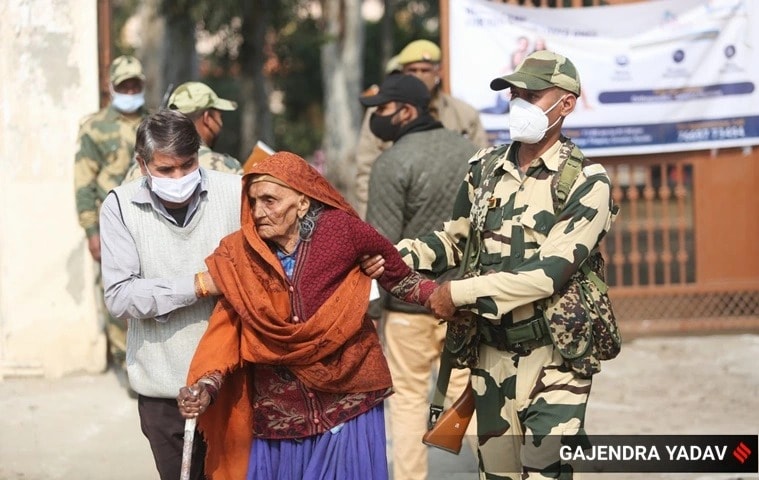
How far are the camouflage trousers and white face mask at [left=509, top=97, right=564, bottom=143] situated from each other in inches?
27.7

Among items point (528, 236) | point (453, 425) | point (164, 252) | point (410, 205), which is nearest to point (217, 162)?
point (410, 205)

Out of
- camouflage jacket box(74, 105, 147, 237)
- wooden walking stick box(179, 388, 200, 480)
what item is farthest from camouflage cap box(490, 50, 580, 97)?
camouflage jacket box(74, 105, 147, 237)

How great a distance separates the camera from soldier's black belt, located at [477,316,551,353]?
156 inches

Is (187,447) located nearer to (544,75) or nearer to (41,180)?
(544,75)

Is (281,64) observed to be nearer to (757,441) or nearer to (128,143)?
(128,143)

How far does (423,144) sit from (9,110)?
3.02 metres

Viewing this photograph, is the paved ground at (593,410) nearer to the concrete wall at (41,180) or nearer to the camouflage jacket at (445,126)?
the concrete wall at (41,180)

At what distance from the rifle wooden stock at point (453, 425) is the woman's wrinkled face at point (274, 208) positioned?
0.95 metres

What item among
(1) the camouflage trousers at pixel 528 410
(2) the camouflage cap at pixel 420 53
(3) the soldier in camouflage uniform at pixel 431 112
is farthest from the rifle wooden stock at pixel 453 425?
(2) the camouflage cap at pixel 420 53

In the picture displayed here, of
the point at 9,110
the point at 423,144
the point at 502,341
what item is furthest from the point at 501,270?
the point at 9,110

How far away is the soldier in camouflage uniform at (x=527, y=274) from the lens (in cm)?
387

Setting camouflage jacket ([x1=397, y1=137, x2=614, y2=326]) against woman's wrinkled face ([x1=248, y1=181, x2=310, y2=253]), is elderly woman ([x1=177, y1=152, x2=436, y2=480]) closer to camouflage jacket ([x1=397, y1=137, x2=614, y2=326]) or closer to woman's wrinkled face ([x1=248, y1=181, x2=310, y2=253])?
woman's wrinkled face ([x1=248, y1=181, x2=310, y2=253])

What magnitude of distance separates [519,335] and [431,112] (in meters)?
3.13

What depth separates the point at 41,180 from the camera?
283 inches
